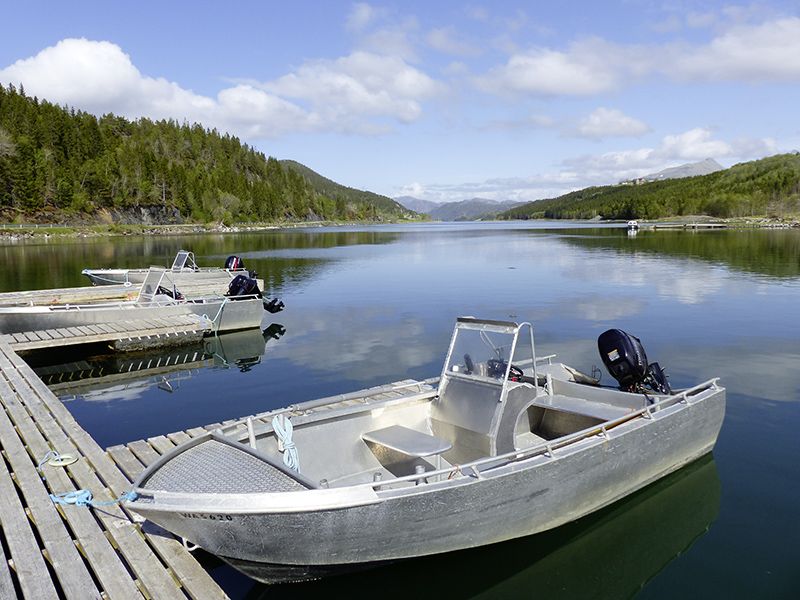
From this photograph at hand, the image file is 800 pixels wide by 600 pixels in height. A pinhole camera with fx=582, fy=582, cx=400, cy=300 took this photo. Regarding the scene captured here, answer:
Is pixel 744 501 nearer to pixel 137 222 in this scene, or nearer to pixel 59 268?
pixel 59 268

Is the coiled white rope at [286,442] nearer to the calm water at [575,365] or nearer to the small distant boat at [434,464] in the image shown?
the small distant boat at [434,464]

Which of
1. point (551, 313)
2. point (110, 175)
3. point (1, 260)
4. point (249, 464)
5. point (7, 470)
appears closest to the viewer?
point (249, 464)

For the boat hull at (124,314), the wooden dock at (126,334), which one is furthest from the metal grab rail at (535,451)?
the boat hull at (124,314)

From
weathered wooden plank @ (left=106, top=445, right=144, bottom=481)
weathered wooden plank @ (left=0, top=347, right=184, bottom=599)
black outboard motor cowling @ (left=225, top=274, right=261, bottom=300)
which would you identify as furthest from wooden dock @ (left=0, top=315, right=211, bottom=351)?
weathered wooden plank @ (left=106, top=445, right=144, bottom=481)

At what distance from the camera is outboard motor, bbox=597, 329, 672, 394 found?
33.2ft

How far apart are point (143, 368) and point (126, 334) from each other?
56.8 inches

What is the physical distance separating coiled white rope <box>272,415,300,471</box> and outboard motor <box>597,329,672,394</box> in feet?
19.4

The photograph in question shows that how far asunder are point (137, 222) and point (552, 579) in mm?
144689

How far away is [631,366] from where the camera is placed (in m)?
10.1

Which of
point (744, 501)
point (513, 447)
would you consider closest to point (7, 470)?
point (513, 447)

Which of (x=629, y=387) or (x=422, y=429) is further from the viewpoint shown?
(x=629, y=387)

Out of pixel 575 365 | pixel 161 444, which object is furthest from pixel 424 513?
pixel 575 365

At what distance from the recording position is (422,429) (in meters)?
8.99

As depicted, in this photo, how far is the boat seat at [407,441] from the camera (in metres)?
7.48
